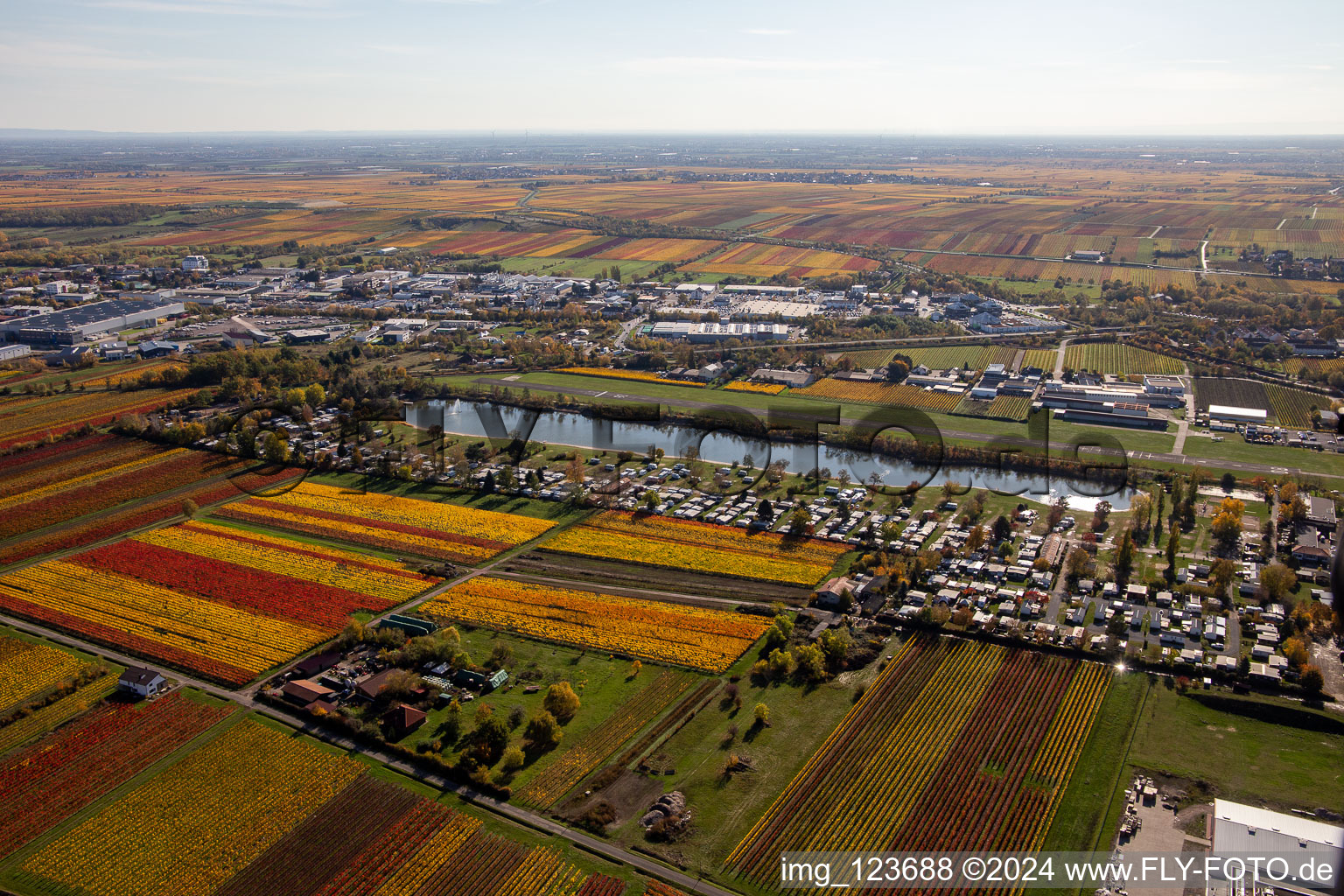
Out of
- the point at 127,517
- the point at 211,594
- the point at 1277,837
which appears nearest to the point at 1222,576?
the point at 1277,837

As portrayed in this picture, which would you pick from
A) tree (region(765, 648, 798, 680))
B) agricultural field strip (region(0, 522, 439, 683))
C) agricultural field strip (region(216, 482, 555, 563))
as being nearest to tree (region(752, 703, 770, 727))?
tree (region(765, 648, 798, 680))

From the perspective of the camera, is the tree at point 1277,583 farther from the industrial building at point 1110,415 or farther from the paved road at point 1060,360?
the paved road at point 1060,360

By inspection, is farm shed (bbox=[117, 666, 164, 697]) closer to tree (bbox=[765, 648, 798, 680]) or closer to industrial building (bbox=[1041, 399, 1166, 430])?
tree (bbox=[765, 648, 798, 680])

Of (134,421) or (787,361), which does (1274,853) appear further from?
(134,421)

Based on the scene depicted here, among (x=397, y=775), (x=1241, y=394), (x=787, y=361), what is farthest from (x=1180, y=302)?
(x=397, y=775)

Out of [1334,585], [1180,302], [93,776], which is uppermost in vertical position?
[1334,585]

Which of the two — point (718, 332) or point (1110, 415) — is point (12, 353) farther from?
point (1110, 415)

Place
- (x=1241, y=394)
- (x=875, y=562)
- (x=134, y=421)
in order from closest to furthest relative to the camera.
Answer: (x=875, y=562) < (x=134, y=421) < (x=1241, y=394)
